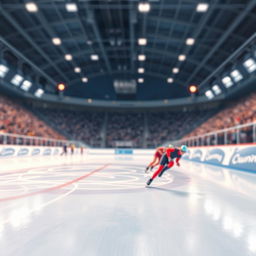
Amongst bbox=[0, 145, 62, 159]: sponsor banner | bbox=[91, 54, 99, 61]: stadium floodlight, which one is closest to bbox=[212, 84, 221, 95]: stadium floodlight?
bbox=[91, 54, 99, 61]: stadium floodlight

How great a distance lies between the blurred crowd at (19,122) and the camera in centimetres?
2745

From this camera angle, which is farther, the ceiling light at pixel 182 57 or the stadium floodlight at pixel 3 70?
the ceiling light at pixel 182 57

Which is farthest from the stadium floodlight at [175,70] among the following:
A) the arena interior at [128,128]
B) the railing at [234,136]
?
the railing at [234,136]

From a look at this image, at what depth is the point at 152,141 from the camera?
4222 cm

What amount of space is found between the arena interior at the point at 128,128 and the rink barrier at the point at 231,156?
0.29ft

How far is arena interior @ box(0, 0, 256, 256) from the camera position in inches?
109

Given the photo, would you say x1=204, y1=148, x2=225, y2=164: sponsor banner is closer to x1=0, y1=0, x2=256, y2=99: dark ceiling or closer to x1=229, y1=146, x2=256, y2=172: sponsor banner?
x1=229, y1=146, x2=256, y2=172: sponsor banner

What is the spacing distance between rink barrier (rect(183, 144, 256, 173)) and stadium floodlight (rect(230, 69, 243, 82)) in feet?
34.6

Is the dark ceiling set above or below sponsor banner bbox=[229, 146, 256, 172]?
above

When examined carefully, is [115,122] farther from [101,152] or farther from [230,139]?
→ [230,139]

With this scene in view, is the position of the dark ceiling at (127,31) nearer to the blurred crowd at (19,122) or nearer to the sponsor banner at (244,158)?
the blurred crowd at (19,122)

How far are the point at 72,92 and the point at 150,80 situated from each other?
1413 centimetres

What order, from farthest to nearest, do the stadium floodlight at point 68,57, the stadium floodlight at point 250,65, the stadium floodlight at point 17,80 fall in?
the stadium floodlight at point 68,57, the stadium floodlight at point 17,80, the stadium floodlight at point 250,65

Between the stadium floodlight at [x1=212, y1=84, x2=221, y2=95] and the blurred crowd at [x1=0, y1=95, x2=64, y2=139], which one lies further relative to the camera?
the stadium floodlight at [x1=212, y1=84, x2=221, y2=95]
